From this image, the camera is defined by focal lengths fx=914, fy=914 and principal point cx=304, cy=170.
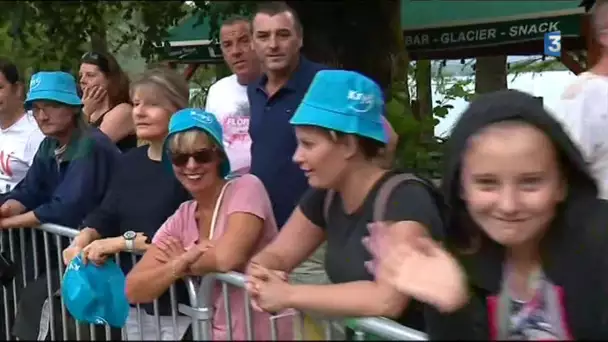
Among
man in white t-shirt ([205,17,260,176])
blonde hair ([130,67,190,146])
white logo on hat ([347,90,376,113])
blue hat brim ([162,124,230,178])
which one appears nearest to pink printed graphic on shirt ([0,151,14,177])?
man in white t-shirt ([205,17,260,176])

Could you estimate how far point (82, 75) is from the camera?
16.1ft

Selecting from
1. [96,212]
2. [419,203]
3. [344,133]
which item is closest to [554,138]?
[419,203]

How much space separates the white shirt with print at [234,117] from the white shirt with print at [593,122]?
4.79 feet

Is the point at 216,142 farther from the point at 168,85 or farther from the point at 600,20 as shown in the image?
the point at 600,20

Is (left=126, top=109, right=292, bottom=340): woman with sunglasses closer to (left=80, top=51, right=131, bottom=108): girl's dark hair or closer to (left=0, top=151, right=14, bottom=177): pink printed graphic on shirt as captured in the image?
(left=80, top=51, right=131, bottom=108): girl's dark hair

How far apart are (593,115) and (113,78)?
2542 millimetres

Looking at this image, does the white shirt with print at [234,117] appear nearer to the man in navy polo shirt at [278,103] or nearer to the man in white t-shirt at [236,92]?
the man in white t-shirt at [236,92]

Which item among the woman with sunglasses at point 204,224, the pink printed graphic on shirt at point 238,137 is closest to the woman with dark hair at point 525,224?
the woman with sunglasses at point 204,224

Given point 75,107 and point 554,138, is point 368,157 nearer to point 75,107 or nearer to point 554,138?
point 554,138

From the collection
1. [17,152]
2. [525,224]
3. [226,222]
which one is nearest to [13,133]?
[17,152]

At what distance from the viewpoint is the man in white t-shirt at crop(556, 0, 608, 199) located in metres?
3.48

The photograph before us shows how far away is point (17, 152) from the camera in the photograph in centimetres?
481

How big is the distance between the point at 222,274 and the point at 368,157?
634mm

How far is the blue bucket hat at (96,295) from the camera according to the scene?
3.50 m
